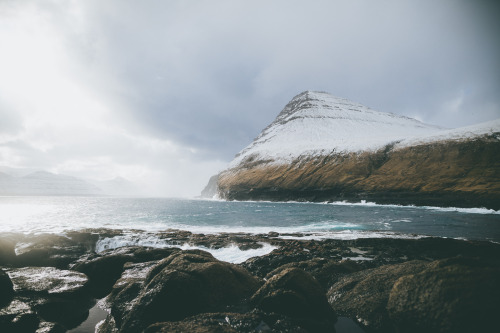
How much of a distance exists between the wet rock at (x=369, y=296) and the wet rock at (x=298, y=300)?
73cm

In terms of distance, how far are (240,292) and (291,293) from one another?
1.97m

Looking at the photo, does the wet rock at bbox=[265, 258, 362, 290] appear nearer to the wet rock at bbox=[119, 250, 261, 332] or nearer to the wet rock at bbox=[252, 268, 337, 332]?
the wet rock at bbox=[252, 268, 337, 332]

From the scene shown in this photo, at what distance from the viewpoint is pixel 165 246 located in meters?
19.9

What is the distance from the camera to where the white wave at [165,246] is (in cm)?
1682

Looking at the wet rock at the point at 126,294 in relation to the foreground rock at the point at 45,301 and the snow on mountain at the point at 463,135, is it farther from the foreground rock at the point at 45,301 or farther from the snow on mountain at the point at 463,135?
the snow on mountain at the point at 463,135

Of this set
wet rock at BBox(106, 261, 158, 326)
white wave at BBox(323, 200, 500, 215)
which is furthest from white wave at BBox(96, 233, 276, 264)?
white wave at BBox(323, 200, 500, 215)

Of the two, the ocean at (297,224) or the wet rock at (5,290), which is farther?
the ocean at (297,224)

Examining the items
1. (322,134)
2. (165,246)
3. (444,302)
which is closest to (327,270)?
(444,302)

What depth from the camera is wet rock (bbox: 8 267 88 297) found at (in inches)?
355

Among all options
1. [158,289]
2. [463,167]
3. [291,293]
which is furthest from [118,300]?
[463,167]

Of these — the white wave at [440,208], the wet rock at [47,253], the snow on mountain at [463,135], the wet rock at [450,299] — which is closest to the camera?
the wet rock at [450,299]

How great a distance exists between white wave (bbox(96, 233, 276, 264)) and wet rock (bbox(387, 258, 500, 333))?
1209cm

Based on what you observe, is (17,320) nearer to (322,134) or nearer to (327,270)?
(327,270)

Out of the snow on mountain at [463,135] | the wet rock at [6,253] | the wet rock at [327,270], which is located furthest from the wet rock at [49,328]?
the snow on mountain at [463,135]
